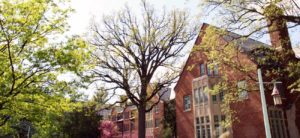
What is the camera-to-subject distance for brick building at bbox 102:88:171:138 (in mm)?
55375

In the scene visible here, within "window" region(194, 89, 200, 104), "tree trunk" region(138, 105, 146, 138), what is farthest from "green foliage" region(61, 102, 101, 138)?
"window" region(194, 89, 200, 104)

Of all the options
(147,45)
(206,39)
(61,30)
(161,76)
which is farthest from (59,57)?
(161,76)

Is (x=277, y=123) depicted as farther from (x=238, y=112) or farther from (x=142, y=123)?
(x=142, y=123)

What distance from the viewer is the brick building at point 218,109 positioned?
2778cm

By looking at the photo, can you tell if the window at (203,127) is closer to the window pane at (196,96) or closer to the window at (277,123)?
the window pane at (196,96)

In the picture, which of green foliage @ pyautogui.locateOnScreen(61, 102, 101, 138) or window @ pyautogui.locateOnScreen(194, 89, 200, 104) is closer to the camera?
window @ pyautogui.locateOnScreen(194, 89, 200, 104)

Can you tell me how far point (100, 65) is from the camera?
32.4 meters

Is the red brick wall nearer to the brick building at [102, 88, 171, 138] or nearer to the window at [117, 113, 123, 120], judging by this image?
the brick building at [102, 88, 171, 138]

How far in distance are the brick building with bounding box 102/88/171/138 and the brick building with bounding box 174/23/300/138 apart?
13.2 metres

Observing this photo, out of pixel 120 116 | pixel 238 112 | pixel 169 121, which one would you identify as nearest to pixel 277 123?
pixel 238 112

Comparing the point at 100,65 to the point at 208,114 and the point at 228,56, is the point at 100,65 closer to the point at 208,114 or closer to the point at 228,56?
the point at 208,114

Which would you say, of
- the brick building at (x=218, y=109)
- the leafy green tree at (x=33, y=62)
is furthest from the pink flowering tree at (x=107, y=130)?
the leafy green tree at (x=33, y=62)

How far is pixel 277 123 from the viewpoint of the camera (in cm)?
2833

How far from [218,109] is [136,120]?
34.0m
